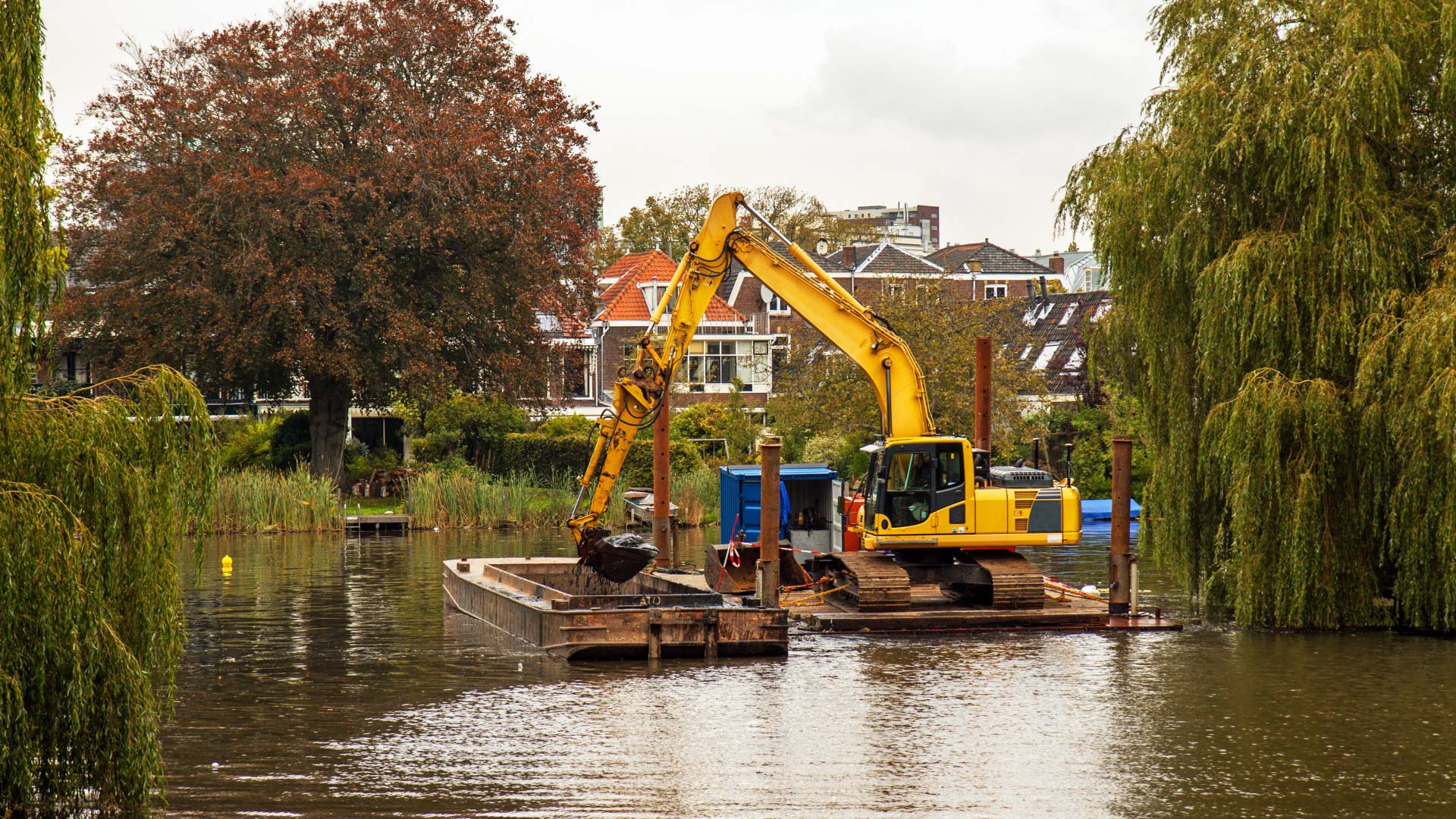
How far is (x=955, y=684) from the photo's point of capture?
19.6 m

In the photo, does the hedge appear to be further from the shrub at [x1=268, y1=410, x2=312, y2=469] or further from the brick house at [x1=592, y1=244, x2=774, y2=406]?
the brick house at [x1=592, y1=244, x2=774, y2=406]

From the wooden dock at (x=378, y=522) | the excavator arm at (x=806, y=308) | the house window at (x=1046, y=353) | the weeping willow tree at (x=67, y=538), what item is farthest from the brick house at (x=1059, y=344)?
the weeping willow tree at (x=67, y=538)

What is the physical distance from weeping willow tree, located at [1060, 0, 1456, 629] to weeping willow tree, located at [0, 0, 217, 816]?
15581 millimetres

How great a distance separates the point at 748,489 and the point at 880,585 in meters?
9.09

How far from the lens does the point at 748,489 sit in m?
32.9

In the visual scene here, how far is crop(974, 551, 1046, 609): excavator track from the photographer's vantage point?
24.5 metres

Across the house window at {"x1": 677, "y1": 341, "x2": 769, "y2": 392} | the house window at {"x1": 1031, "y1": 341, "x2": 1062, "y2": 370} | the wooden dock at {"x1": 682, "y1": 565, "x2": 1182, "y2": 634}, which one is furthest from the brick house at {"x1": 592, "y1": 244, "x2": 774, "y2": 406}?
the wooden dock at {"x1": 682, "y1": 565, "x2": 1182, "y2": 634}

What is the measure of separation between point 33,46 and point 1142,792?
37.0 feet

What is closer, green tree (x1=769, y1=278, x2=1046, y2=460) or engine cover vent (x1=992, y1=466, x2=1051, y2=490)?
engine cover vent (x1=992, y1=466, x2=1051, y2=490)

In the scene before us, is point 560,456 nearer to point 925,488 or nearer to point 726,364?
point 726,364

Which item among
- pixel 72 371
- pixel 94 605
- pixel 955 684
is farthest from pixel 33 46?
pixel 72 371

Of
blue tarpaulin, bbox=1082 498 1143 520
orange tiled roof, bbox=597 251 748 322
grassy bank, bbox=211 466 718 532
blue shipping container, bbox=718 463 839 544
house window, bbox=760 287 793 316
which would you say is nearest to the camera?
blue shipping container, bbox=718 463 839 544

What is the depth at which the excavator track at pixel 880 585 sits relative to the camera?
2403 centimetres

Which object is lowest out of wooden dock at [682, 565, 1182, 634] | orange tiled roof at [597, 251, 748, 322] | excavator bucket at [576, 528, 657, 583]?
wooden dock at [682, 565, 1182, 634]
